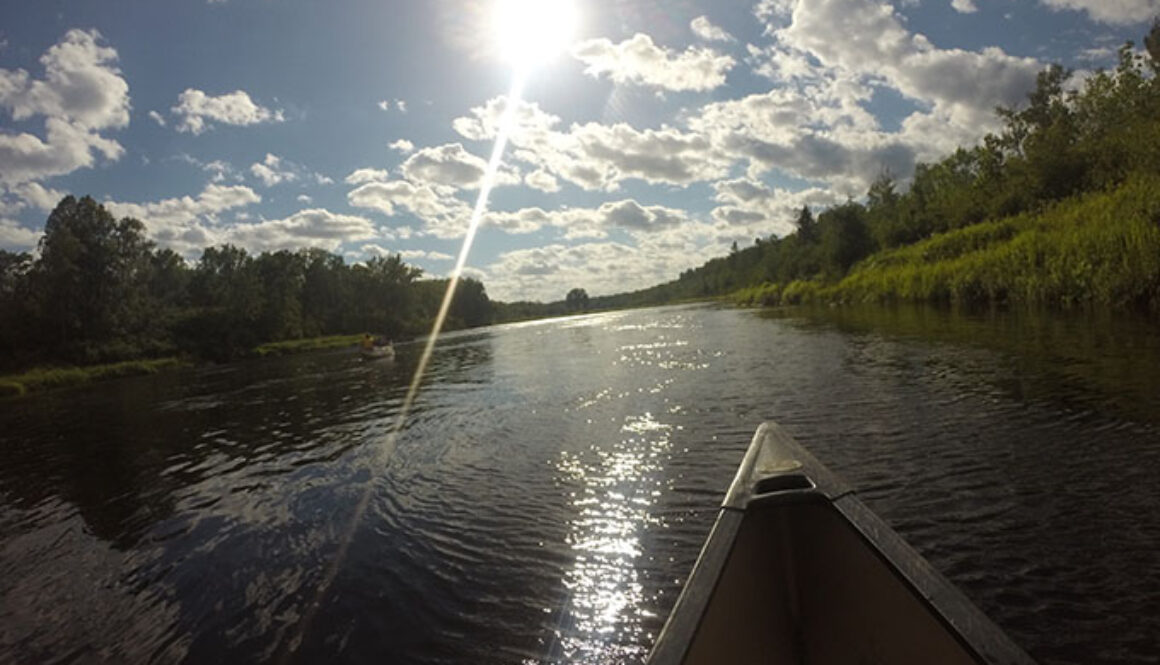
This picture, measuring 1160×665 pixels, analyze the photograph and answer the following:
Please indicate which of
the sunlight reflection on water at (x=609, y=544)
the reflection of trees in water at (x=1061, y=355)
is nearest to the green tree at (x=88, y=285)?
the sunlight reflection on water at (x=609, y=544)

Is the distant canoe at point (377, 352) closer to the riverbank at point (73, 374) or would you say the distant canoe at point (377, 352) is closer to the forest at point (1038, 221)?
the riverbank at point (73, 374)

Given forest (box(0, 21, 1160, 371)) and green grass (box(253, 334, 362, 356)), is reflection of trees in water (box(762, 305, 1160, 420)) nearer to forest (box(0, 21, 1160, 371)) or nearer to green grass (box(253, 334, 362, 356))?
forest (box(0, 21, 1160, 371))

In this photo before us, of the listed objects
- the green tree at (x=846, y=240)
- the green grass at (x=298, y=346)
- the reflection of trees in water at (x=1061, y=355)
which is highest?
the green tree at (x=846, y=240)

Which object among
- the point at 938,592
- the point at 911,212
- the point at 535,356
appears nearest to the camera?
the point at 938,592

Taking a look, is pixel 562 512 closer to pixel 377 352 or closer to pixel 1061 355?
pixel 1061 355

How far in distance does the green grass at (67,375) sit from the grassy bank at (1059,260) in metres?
67.9

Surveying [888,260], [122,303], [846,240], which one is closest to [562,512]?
[888,260]

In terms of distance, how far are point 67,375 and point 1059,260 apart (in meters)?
73.1

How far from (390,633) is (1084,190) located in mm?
49400

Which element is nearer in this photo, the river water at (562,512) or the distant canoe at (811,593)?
the distant canoe at (811,593)

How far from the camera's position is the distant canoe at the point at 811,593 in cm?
265

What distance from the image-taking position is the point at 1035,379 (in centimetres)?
1142

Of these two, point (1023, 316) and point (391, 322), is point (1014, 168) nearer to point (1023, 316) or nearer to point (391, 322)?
point (1023, 316)

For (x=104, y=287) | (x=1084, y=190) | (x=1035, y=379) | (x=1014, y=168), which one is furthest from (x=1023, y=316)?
(x=104, y=287)
